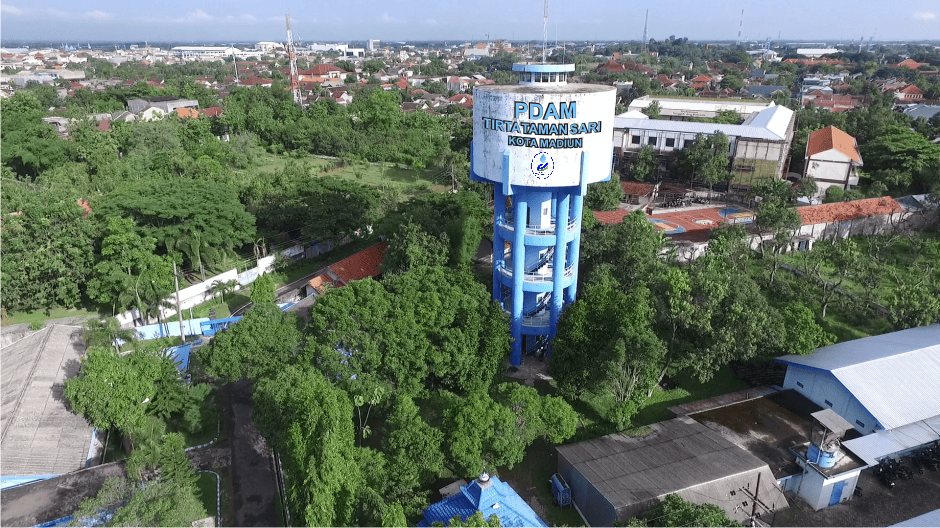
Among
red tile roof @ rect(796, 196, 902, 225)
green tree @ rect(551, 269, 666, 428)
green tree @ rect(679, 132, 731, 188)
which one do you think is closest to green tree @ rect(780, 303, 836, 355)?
green tree @ rect(551, 269, 666, 428)

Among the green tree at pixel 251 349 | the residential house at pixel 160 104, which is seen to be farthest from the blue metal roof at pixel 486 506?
the residential house at pixel 160 104

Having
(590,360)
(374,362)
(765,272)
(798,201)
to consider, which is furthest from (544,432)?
(798,201)

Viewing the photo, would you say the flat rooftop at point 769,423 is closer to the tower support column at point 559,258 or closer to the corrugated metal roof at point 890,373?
the corrugated metal roof at point 890,373

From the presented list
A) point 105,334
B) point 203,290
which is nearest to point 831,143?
point 203,290

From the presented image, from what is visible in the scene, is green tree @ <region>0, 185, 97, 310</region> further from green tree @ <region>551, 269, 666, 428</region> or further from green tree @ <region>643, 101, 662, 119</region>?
green tree @ <region>643, 101, 662, 119</region>

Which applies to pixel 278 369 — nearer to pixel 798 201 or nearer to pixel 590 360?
pixel 590 360

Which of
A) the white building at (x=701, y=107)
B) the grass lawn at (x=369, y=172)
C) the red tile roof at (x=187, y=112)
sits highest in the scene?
the white building at (x=701, y=107)
